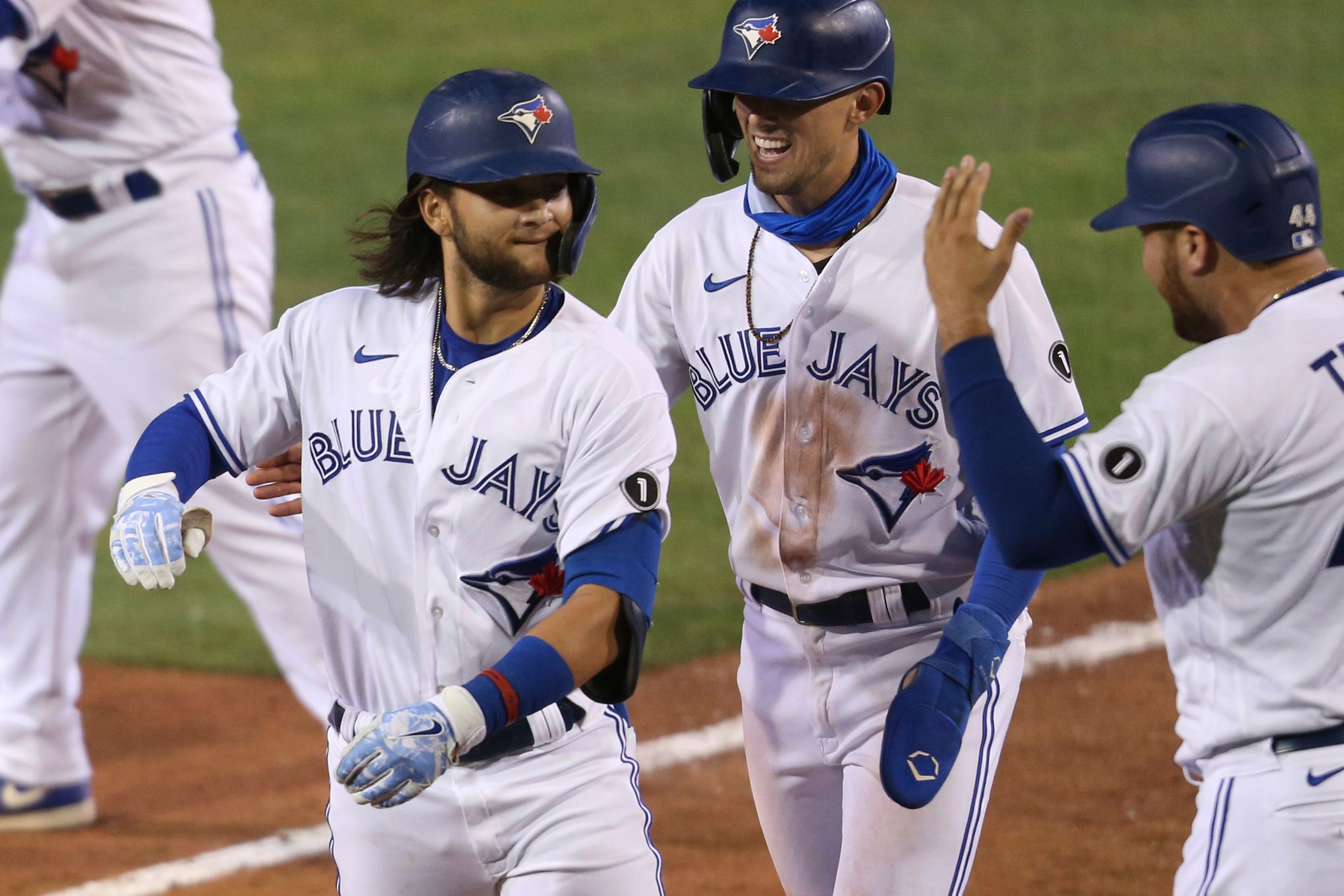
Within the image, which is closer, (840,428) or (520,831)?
(520,831)

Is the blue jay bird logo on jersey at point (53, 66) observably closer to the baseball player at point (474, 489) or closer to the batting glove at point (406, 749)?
the baseball player at point (474, 489)

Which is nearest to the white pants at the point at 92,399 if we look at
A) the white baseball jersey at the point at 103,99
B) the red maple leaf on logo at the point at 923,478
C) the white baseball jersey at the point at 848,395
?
the white baseball jersey at the point at 103,99

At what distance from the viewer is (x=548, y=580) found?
10.4 ft

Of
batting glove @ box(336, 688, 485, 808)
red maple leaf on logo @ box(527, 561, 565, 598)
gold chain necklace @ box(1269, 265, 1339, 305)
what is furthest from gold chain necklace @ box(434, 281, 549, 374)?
gold chain necklace @ box(1269, 265, 1339, 305)

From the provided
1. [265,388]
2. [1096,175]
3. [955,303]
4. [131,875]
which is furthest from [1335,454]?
[1096,175]

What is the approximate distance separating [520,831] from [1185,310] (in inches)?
54.2

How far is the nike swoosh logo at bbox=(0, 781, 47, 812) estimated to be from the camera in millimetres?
5293

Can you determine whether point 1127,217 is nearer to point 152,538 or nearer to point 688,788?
point 152,538

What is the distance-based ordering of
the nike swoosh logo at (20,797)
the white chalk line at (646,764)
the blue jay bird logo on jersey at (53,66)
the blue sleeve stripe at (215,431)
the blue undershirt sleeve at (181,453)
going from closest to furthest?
the blue undershirt sleeve at (181,453), the blue sleeve stripe at (215,431), the white chalk line at (646,764), the blue jay bird logo on jersey at (53,66), the nike swoosh logo at (20,797)

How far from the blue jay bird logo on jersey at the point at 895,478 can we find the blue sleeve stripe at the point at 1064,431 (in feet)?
0.73

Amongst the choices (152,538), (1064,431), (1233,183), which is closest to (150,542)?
(152,538)

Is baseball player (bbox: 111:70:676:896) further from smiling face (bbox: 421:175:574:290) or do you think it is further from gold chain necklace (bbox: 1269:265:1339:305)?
gold chain necklace (bbox: 1269:265:1339:305)

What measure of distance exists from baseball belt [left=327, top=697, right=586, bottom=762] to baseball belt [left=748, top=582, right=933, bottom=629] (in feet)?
1.91

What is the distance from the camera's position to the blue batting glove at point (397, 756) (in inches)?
105
